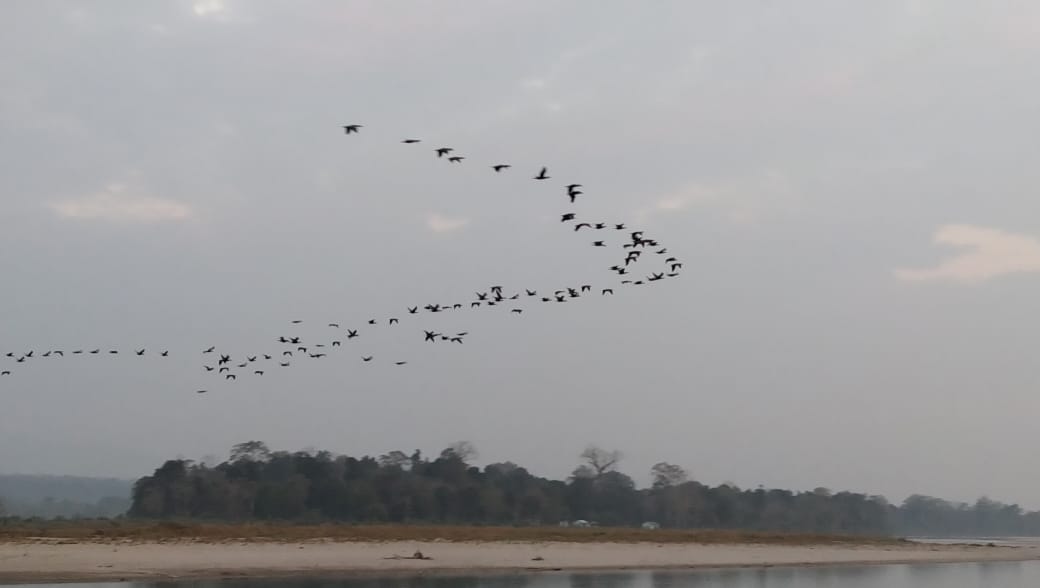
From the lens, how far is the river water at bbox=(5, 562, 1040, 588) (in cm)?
4231

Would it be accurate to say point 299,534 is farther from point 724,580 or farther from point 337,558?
point 724,580

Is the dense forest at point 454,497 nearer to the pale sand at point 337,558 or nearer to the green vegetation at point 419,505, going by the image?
the green vegetation at point 419,505

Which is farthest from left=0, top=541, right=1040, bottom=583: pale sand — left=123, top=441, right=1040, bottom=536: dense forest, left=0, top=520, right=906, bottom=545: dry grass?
left=123, top=441, right=1040, bottom=536: dense forest

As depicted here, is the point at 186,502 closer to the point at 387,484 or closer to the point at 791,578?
the point at 387,484

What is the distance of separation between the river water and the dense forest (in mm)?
38896

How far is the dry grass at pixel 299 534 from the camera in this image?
5628cm

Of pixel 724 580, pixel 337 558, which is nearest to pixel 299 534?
pixel 337 558

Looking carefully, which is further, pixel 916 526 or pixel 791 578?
pixel 916 526

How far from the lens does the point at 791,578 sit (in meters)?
53.8

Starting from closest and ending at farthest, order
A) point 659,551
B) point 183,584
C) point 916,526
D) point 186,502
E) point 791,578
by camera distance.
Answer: point 183,584 < point 791,578 < point 659,551 < point 186,502 < point 916,526

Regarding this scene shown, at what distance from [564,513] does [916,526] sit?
10579 cm

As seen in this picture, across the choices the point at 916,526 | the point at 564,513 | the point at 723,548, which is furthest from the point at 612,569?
the point at 916,526

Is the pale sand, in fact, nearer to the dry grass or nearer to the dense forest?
the dry grass

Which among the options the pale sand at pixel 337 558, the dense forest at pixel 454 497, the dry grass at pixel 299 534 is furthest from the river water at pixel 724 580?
the dense forest at pixel 454 497
